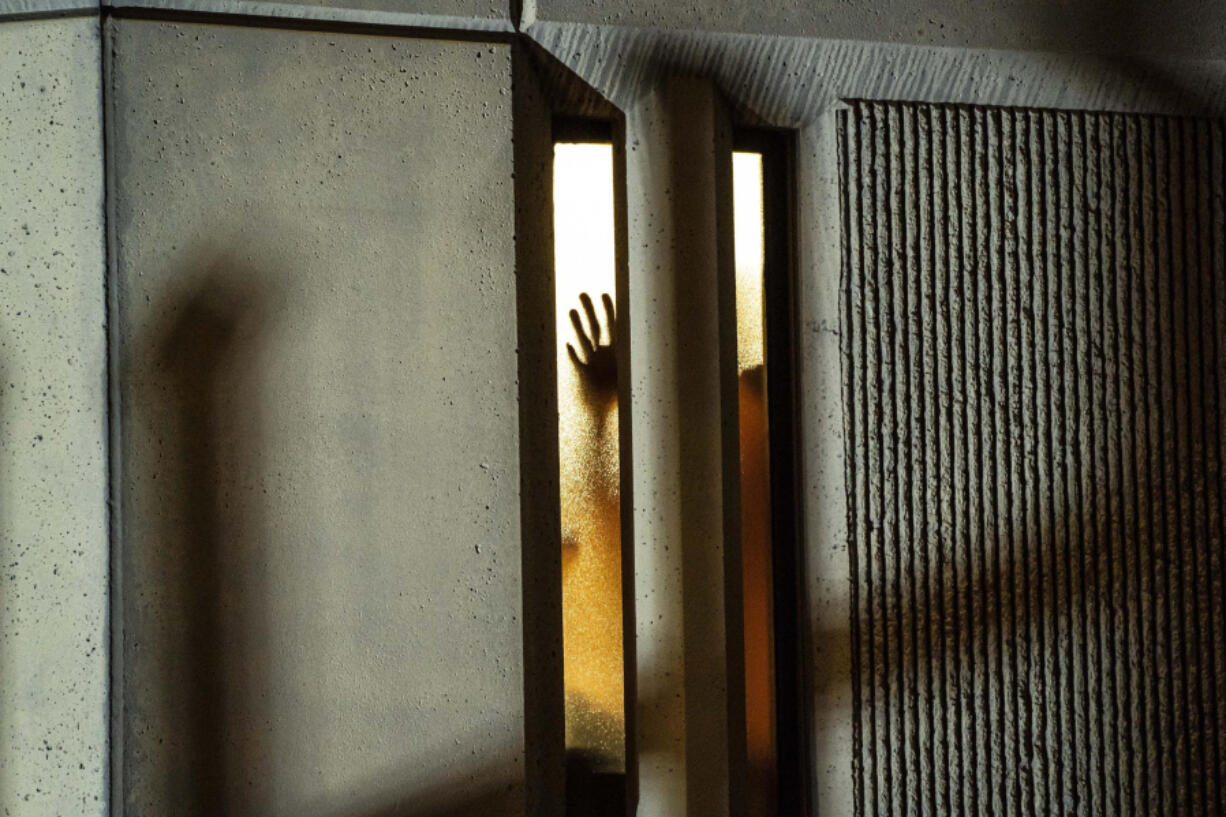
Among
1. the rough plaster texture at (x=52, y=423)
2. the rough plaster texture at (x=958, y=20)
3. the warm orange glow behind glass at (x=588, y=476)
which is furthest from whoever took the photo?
the warm orange glow behind glass at (x=588, y=476)

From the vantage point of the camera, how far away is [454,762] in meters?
1.37

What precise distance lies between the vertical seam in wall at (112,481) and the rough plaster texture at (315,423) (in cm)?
1

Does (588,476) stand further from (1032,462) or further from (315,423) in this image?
(1032,462)

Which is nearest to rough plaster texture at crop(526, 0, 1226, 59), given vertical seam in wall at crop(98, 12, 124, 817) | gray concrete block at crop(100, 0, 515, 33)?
gray concrete block at crop(100, 0, 515, 33)

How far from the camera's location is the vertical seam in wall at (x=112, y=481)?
1305 millimetres

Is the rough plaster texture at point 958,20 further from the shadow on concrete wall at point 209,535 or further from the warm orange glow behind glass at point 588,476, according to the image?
the shadow on concrete wall at point 209,535

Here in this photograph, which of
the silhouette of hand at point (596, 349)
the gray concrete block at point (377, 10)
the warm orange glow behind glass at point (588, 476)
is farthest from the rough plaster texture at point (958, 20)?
the silhouette of hand at point (596, 349)

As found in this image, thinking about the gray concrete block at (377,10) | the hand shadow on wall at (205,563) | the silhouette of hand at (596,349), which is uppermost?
the gray concrete block at (377,10)

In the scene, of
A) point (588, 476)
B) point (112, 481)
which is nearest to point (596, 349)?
point (588, 476)

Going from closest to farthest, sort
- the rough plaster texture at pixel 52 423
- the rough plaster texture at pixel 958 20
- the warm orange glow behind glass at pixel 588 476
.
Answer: the rough plaster texture at pixel 52 423 < the rough plaster texture at pixel 958 20 < the warm orange glow behind glass at pixel 588 476

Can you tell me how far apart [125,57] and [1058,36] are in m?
1.83

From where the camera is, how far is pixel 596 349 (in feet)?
5.16

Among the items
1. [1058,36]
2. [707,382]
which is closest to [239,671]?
[707,382]

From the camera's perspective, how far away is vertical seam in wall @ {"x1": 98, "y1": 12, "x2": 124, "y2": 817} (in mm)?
1305
